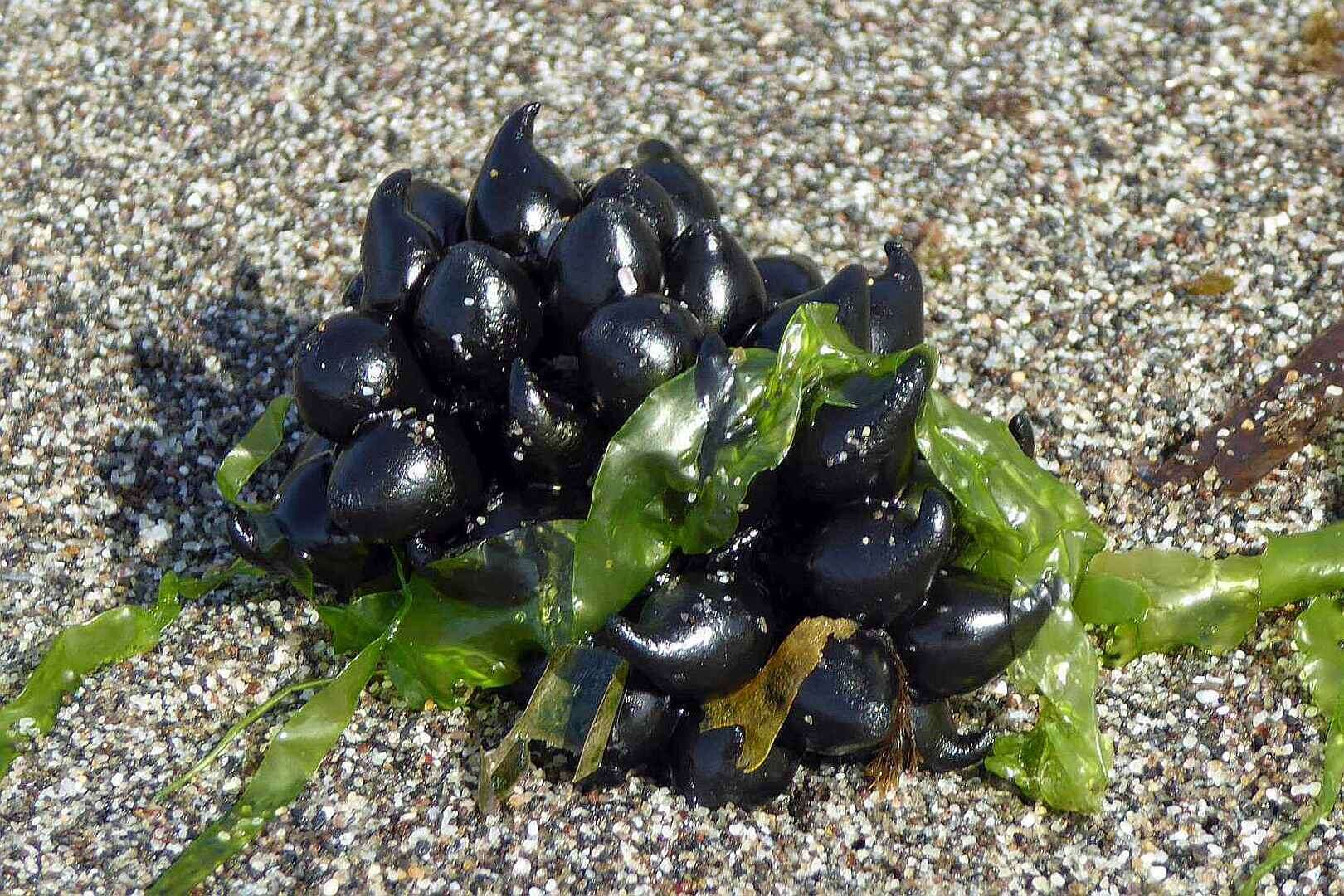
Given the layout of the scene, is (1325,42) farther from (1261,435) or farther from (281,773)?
(281,773)

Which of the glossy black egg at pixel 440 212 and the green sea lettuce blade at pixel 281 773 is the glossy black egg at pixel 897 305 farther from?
the green sea lettuce blade at pixel 281 773

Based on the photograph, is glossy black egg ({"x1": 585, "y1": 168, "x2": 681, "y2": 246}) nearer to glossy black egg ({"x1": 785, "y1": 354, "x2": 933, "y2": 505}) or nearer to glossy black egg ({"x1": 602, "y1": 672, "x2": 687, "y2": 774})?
glossy black egg ({"x1": 785, "y1": 354, "x2": 933, "y2": 505})

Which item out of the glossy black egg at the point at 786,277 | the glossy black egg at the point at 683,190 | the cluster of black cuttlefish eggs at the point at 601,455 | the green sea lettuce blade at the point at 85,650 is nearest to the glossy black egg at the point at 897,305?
the cluster of black cuttlefish eggs at the point at 601,455

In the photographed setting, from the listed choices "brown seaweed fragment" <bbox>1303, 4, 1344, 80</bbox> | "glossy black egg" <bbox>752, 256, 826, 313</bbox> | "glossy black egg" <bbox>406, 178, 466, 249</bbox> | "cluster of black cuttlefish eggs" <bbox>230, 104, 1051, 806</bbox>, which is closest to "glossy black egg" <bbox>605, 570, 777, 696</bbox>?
"cluster of black cuttlefish eggs" <bbox>230, 104, 1051, 806</bbox>

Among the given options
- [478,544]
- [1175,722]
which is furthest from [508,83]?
[1175,722]

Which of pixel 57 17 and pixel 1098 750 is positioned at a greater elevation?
pixel 57 17

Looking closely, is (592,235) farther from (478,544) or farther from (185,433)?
(185,433)

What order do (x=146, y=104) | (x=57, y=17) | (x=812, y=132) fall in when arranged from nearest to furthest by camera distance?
1. (x=812, y=132)
2. (x=146, y=104)
3. (x=57, y=17)
